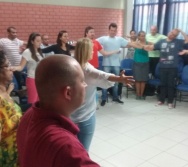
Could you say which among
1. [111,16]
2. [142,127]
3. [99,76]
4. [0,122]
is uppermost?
[111,16]

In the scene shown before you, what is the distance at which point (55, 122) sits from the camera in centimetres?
82

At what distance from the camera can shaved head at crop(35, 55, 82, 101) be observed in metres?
0.84

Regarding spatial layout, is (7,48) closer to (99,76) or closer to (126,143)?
(126,143)

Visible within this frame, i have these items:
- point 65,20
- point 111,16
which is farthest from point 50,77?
point 111,16

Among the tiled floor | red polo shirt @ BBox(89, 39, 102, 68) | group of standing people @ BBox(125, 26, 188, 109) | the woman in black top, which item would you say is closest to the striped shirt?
the woman in black top

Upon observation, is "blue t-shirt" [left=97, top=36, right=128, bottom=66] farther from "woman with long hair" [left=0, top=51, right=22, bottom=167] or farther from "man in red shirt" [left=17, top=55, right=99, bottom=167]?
"man in red shirt" [left=17, top=55, right=99, bottom=167]

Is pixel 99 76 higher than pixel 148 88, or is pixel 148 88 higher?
pixel 99 76

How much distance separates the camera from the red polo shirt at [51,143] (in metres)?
0.73

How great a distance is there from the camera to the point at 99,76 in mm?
2092

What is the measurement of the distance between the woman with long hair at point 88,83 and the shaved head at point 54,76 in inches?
46.6

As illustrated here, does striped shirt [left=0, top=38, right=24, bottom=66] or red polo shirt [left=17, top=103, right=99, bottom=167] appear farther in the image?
striped shirt [left=0, top=38, right=24, bottom=66]

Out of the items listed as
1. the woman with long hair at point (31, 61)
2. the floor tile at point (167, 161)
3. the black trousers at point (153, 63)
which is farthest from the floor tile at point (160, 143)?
the black trousers at point (153, 63)

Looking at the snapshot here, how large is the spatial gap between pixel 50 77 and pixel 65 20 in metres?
6.40

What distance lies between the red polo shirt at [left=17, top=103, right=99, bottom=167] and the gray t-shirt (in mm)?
4526
